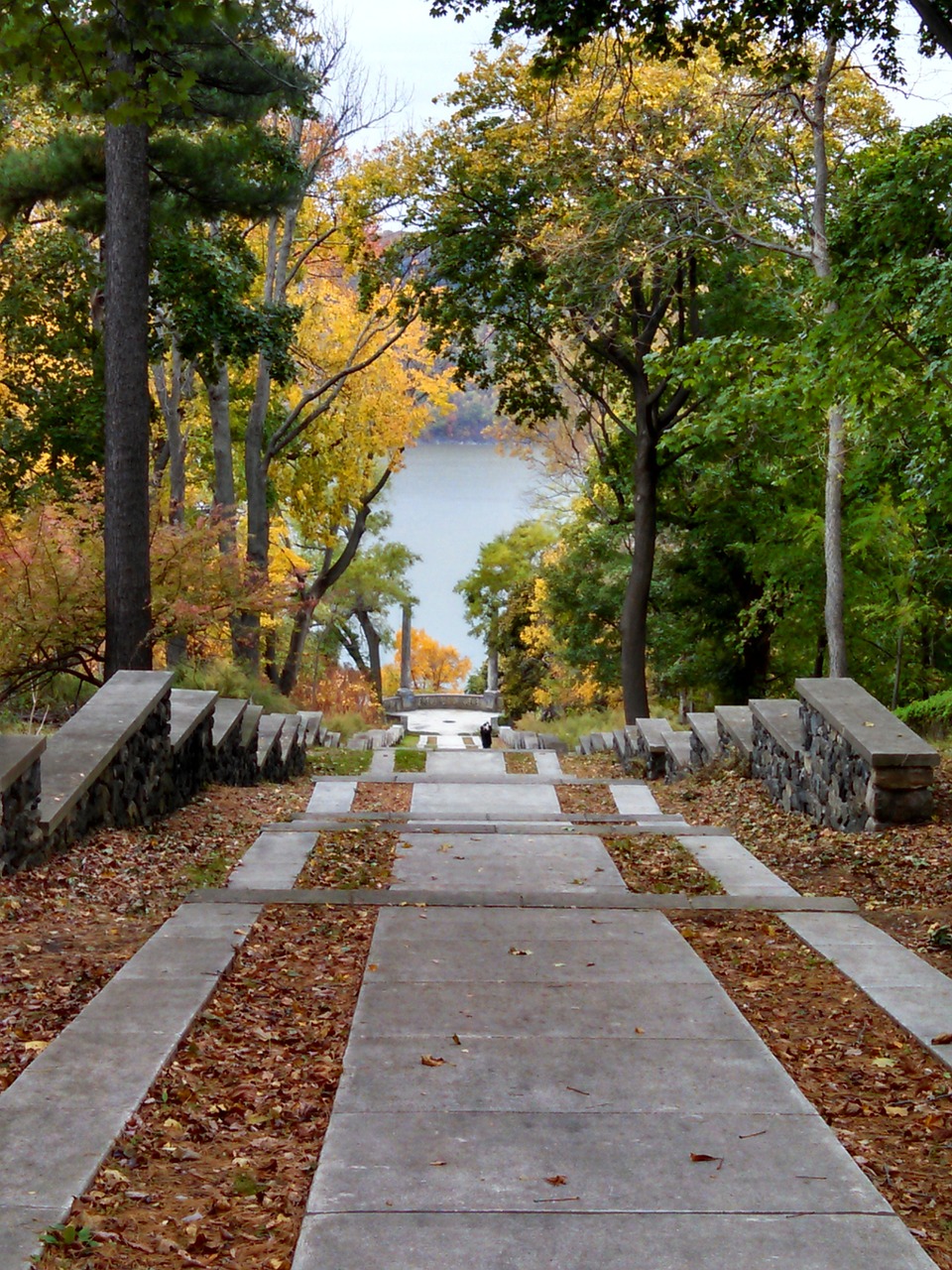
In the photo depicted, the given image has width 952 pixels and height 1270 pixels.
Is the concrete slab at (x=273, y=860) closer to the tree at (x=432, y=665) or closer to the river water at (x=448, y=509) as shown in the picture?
the tree at (x=432, y=665)

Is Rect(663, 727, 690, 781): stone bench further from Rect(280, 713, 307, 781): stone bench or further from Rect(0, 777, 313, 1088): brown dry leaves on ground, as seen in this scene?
Rect(0, 777, 313, 1088): brown dry leaves on ground

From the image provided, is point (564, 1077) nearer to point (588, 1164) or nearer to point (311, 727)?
point (588, 1164)

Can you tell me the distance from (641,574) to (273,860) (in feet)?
41.3

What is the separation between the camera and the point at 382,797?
11805 mm

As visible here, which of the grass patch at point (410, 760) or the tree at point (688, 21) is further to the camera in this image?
the grass patch at point (410, 760)

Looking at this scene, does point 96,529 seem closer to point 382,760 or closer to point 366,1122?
point 382,760

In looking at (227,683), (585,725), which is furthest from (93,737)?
(585,725)

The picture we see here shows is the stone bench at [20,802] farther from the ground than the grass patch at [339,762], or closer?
farther from the ground

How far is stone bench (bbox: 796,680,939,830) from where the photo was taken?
7770 mm

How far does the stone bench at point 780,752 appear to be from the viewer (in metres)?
9.39

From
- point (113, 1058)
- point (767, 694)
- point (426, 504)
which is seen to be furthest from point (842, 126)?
point (426, 504)

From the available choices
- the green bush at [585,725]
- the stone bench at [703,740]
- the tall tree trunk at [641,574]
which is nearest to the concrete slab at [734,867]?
the stone bench at [703,740]

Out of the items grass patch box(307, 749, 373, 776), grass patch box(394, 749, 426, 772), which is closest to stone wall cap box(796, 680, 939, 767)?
grass patch box(307, 749, 373, 776)

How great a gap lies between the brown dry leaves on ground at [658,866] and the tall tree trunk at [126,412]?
473cm
